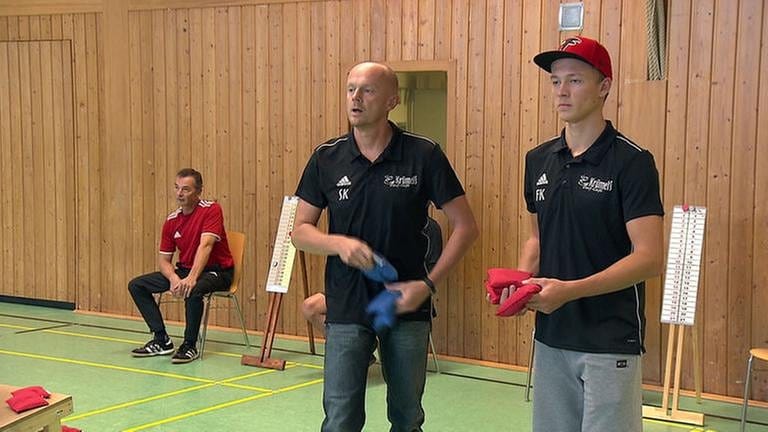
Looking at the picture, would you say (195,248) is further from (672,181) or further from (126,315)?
(672,181)

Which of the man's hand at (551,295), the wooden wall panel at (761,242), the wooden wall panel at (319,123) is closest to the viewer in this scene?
the man's hand at (551,295)

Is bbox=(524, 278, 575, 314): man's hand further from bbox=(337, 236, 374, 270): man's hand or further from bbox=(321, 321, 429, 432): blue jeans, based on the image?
bbox=(321, 321, 429, 432): blue jeans

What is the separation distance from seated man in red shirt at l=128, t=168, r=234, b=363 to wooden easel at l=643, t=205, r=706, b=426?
305cm

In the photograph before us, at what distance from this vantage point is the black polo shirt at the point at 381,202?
308 cm

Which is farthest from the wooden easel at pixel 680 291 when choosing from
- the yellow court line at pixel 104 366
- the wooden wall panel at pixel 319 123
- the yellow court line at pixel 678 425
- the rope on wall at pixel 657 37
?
the yellow court line at pixel 104 366

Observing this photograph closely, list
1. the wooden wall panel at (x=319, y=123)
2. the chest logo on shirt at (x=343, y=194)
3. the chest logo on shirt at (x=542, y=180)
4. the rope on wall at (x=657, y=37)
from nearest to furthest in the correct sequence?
the chest logo on shirt at (x=542, y=180) → the chest logo on shirt at (x=343, y=194) → the wooden wall panel at (x=319, y=123) → the rope on wall at (x=657, y=37)

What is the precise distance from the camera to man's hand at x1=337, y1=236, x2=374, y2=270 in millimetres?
2875

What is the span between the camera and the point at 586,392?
249 cm

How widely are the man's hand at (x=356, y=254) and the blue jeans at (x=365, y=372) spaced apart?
0.29 metres

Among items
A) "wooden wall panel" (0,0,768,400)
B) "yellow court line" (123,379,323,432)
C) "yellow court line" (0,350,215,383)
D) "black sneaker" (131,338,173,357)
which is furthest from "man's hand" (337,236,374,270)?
"black sneaker" (131,338,173,357)

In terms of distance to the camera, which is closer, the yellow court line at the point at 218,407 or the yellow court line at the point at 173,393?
the yellow court line at the point at 218,407

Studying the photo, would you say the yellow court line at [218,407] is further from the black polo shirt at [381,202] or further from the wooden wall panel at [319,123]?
the black polo shirt at [381,202]

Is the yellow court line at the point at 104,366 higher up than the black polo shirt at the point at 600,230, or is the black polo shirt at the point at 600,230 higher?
the black polo shirt at the point at 600,230

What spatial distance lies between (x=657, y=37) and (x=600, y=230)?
3.64 m
